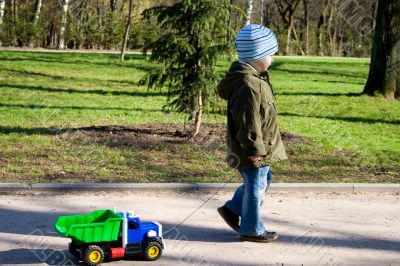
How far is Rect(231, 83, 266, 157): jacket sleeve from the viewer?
5195 millimetres

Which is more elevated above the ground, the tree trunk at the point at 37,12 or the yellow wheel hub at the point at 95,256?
the tree trunk at the point at 37,12

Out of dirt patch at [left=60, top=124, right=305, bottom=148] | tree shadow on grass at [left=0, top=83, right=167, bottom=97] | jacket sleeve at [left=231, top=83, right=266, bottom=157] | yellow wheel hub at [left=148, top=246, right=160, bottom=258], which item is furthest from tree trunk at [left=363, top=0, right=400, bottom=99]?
yellow wheel hub at [left=148, top=246, right=160, bottom=258]

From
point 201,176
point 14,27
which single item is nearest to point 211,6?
point 201,176

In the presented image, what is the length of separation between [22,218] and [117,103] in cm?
814

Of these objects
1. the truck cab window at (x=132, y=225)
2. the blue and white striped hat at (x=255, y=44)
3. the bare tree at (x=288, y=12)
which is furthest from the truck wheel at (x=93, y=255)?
the bare tree at (x=288, y=12)

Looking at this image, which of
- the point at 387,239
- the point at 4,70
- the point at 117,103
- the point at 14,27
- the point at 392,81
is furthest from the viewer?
the point at 14,27

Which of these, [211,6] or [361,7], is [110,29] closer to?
[211,6]

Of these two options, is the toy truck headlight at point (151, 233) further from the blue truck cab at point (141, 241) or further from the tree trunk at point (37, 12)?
the tree trunk at point (37, 12)

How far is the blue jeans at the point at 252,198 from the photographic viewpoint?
5410 millimetres

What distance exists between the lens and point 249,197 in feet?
17.9

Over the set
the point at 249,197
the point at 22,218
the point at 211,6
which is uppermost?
the point at 211,6

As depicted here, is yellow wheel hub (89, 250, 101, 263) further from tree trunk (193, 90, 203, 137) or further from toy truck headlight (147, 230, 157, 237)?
tree trunk (193, 90, 203, 137)

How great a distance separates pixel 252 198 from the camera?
5449 mm

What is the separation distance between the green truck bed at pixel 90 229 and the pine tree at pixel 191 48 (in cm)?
489
